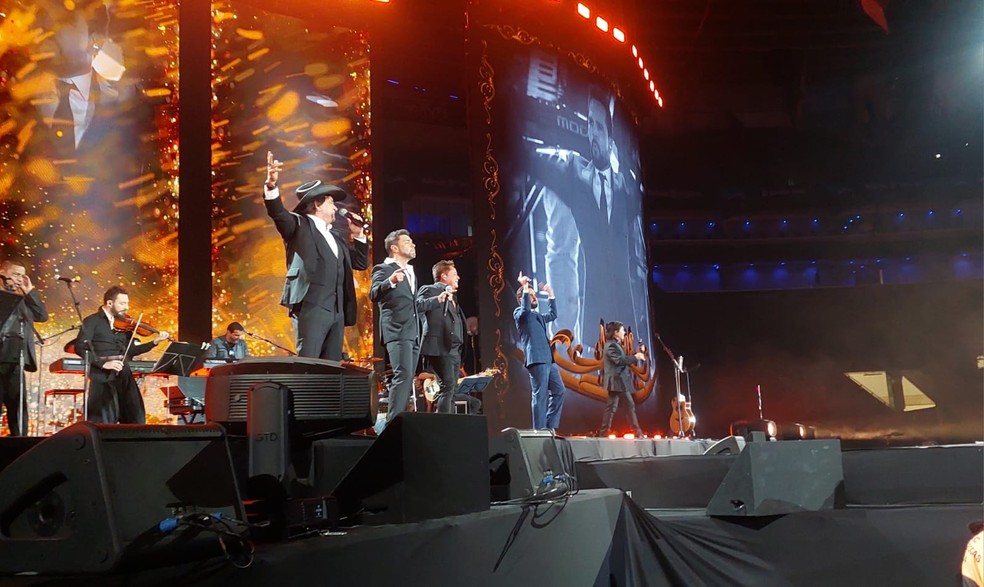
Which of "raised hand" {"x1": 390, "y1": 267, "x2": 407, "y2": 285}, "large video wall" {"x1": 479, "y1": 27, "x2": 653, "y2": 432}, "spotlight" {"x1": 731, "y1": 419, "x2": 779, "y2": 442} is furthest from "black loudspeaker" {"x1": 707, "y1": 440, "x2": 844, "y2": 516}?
"spotlight" {"x1": 731, "y1": 419, "x2": 779, "y2": 442}

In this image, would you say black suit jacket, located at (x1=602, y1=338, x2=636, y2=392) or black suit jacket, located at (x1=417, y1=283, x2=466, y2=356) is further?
black suit jacket, located at (x1=602, y1=338, x2=636, y2=392)

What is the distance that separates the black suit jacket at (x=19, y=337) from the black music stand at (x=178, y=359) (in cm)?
95

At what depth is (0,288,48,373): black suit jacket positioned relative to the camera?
611 centimetres

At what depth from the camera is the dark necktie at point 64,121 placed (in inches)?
309

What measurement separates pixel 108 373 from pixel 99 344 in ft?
0.91

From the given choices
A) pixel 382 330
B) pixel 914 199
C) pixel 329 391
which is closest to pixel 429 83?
pixel 382 330

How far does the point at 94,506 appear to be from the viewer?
56.3 inches

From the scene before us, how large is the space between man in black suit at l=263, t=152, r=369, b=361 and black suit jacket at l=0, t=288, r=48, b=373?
2941 millimetres

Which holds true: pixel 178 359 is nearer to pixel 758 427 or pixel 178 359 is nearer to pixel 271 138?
pixel 271 138

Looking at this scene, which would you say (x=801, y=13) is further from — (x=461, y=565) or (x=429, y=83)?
(x=461, y=565)

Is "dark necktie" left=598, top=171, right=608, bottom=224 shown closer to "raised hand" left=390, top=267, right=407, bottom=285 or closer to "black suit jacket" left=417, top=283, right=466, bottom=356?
"black suit jacket" left=417, top=283, right=466, bottom=356

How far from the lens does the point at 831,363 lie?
1538 centimetres

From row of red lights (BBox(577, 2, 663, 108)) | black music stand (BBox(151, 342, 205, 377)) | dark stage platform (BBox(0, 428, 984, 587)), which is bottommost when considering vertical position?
dark stage platform (BBox(0, 428, 984, 587))

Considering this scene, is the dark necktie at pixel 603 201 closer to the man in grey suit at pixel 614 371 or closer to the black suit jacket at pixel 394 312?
the man in grey suit at pixel 614 371
